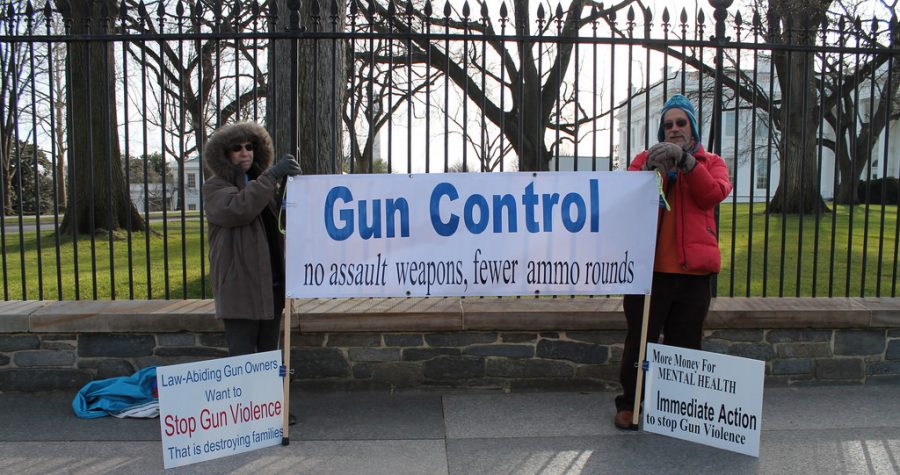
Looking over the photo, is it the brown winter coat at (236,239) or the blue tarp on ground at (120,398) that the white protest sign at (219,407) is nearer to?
the brown winter coat at (236,239)

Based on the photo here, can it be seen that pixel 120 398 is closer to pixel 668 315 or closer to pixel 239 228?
pixel 239 228

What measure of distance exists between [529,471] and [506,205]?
58.6 inches

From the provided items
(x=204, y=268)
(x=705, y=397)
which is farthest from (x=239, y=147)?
(x=705, y=397)

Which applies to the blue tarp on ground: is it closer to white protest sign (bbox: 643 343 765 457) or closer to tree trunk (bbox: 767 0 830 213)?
white protest sign (bbox: 643 343 765 457)

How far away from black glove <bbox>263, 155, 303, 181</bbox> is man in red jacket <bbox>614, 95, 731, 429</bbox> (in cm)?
196

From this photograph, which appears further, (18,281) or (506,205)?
(18,281)

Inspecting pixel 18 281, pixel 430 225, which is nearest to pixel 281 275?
pixel 430 225

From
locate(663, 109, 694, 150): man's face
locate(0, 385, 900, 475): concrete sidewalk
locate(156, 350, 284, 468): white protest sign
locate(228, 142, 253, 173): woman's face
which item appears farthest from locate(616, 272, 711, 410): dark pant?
locate(228, 142, 253, 173): woman's face

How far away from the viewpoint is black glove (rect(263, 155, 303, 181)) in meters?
3.58

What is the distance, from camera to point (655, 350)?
376 centimetres

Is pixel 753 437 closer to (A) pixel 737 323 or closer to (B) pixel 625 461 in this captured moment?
(B) pixel 625 461

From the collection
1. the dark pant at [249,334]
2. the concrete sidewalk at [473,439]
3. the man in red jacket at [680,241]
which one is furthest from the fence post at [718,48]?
the dark pant at [249,334]

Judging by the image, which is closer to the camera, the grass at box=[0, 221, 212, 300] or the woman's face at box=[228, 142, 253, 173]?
the woman's face at box=[228, 142, 253, 173]

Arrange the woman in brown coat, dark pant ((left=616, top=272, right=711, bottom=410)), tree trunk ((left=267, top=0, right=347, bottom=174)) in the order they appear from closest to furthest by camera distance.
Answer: the woman in brown coat, dark pant ((left=616, top=272, right=711, bottom=410)), tree trunk ((left=267, top=0, right=347, bottom=174))
